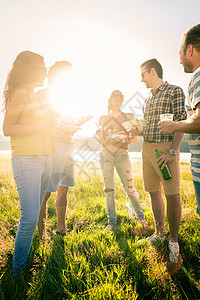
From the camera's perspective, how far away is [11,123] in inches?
79.4

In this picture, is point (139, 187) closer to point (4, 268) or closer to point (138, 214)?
point (138, 214)

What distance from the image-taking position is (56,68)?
3105mm

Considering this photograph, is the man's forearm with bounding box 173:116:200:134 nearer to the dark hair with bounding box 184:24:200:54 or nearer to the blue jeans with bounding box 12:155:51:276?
the dark hair with bounding box 184:24:200:54

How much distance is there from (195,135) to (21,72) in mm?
2157

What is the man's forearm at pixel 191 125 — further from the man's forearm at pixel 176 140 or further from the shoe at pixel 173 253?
the shoe at pixel 173 253

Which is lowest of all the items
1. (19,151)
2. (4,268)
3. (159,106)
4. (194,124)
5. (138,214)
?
(138,214)

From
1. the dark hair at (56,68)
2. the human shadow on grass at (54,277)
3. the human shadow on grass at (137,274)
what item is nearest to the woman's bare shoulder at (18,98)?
the dark hair at (56,68)

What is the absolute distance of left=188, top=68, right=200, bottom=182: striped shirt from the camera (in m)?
1.62

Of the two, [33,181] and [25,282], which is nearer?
[25,282]

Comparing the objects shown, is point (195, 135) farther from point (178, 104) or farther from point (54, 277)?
point (54, 277)

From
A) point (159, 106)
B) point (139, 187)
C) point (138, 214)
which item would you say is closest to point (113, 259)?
point (138, 214)

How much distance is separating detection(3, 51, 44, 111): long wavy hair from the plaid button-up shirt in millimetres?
1833

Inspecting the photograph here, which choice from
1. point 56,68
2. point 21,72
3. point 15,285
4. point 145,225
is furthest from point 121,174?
point 21,72

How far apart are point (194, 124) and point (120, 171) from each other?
2.37 meters
